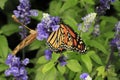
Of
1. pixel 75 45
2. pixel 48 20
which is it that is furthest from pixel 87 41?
pixel 48 20

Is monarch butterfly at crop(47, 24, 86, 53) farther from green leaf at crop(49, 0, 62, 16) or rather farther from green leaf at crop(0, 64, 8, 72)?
green leaf at crop(49, 0, 62, 16)

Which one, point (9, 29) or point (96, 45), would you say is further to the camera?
point (9, 29)

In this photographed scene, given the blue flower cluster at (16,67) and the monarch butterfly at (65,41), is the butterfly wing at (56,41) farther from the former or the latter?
the blue flower cluster at (16,67)

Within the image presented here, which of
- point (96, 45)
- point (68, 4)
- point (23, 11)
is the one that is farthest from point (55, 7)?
point (96, 45)

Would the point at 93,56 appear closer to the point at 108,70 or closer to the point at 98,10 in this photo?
the point at 108,70

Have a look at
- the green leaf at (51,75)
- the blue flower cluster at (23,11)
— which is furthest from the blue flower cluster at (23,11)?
the green leaf at (51,75)

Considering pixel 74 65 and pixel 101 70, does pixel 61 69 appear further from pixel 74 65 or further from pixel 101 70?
pixel 101 70
